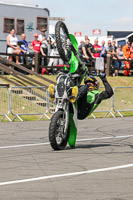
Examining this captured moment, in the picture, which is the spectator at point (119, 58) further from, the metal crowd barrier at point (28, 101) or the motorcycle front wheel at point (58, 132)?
the motorcycle front wheel at point (58, 132)

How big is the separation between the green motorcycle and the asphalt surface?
285mm

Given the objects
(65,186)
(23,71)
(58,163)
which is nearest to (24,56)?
(23,71)

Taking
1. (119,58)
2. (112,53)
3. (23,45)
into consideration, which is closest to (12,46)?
(23,45)

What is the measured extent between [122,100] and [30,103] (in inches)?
146

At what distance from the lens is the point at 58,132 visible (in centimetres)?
888

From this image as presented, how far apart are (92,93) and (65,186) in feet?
12.8

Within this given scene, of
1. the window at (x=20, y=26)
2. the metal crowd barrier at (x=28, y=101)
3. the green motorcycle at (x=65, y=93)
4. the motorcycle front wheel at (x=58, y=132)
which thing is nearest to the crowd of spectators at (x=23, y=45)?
the window at (x=20, y=26)

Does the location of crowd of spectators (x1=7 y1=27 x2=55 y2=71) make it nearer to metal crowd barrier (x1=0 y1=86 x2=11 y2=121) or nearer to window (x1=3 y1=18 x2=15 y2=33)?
window (x1=3 y1=18 x2=15 y2=33)

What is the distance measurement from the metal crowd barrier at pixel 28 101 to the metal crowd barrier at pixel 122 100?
2.95 m

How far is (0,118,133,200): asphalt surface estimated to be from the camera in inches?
219

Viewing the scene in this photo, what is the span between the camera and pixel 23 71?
24.1m

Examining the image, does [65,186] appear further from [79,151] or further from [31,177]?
[79,151]

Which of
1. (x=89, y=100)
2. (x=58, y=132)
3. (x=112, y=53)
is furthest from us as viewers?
(x=112, y=53)

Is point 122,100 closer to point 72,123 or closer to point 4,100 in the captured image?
point 4,100
